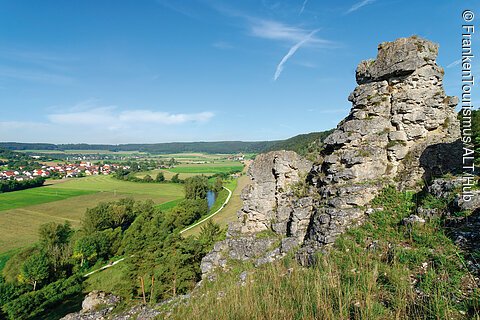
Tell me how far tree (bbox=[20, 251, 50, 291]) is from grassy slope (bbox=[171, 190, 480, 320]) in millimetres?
32887

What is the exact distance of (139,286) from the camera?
21219 millimetres

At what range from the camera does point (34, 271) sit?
1163 inches

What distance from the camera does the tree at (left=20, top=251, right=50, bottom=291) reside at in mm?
29328

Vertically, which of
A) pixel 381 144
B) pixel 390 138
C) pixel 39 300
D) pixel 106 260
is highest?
pixel 390 138

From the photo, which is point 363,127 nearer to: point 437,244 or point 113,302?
point 437,244

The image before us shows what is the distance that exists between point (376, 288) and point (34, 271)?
37433 millimetres

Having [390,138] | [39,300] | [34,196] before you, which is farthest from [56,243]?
[34,196]

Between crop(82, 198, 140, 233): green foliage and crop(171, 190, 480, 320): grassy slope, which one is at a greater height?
crop(171, 190, 480, 320): grassy slope

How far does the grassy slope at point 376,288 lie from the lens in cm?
476

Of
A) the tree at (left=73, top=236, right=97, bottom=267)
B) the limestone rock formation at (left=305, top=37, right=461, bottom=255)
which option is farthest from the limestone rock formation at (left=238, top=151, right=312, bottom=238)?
the tree at (left=73, top=236, right=97, bottom=267)

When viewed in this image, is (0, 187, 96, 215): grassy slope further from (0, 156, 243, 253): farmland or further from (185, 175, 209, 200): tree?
(185, 175, 209, 200): tree

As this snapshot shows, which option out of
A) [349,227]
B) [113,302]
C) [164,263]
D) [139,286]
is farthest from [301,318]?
[113,302]

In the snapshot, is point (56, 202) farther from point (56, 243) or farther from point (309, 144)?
point (309, 144)

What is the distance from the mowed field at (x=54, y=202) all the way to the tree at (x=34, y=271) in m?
15.8
